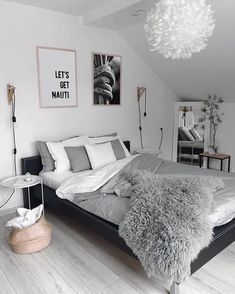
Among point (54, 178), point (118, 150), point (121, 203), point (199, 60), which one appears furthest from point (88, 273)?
point (199, 60)

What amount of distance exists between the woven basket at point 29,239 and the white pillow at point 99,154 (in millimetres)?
999

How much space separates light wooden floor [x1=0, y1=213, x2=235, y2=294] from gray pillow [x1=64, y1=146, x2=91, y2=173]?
2.81 feet

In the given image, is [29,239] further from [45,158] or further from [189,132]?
[189,132]

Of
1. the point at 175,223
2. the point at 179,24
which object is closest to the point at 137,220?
the point at 175,223

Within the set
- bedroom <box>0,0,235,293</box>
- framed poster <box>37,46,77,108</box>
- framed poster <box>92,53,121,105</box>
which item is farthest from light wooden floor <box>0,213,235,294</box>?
framed poster <box>92,53,121,105</box>

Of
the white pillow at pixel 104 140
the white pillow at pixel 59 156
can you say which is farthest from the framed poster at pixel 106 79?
the white pillow at pixel 59 156

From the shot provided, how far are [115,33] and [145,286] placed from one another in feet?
11.2

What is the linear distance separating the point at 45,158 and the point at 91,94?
1220 millimetres

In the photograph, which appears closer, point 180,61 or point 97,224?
point 97,224

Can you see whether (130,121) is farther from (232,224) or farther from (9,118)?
(232,224)

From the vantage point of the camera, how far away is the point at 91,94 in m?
3.82

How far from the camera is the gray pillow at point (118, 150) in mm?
3447

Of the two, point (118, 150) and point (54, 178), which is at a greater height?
point (118, 150)

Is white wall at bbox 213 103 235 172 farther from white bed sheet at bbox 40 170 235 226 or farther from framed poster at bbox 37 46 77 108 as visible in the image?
framed poster at bbox 37 46 77 108
